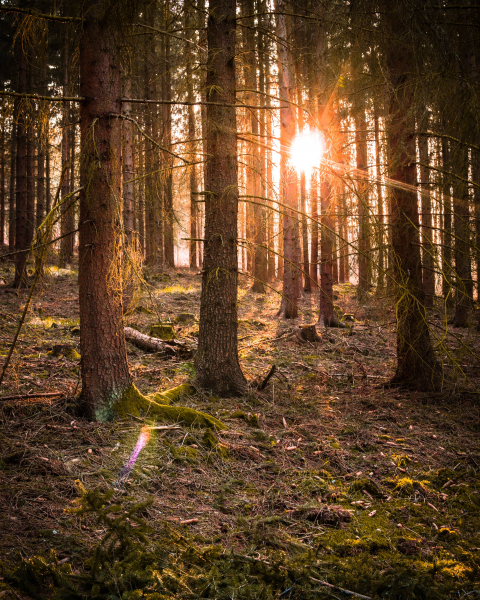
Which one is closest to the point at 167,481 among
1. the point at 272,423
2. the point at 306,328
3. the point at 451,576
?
the point at 272,423

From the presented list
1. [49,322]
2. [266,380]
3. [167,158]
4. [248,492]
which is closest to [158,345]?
[266,380]

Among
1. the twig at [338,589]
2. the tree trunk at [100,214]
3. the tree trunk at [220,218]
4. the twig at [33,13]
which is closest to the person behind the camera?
the twig at [338,589]

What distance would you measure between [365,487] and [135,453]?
8.04 feet

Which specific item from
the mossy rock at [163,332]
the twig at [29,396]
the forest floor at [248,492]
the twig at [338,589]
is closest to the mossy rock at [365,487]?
the forest floor at [248,492]

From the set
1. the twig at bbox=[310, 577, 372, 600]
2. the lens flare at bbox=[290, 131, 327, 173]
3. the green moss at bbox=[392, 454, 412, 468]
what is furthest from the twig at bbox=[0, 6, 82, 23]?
the green moss at bbox=[392, 454, 412, 468]

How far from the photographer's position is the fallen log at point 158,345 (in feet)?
26.2

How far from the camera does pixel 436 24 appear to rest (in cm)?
571

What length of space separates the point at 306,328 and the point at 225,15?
660cm

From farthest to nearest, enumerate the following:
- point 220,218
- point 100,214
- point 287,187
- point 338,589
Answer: point 287,187 < point 220,218 < point 100,214 < point 338,589

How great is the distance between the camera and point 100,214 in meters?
4.70

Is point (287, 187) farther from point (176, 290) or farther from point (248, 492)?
point (248, 492)

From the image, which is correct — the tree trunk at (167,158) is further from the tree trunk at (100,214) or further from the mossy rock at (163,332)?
the mossy rock at (163,332)

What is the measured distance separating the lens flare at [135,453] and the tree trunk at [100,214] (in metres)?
0.53

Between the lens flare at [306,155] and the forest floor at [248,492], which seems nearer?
the forest floor at [248,492]
